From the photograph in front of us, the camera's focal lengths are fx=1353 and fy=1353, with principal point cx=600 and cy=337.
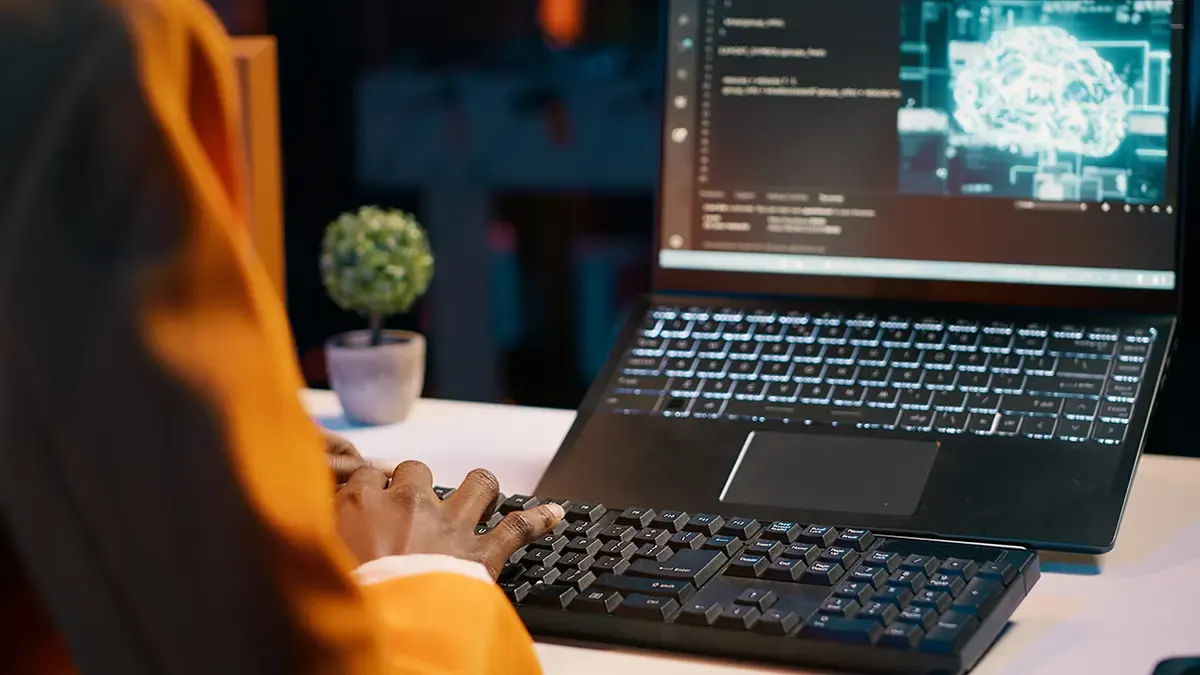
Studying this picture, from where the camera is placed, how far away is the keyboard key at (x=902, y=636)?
630 millimetres

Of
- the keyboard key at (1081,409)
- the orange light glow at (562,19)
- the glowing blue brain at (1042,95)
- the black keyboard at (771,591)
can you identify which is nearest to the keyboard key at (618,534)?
the black keyboard at (771,591)

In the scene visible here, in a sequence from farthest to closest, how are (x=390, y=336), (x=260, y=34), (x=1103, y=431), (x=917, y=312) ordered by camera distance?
(x=260, y=34)
(x=390, y=336)
(x=917, y=312)
(x=1103, y=431)

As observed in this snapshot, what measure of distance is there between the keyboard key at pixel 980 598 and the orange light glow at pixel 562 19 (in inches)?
29.2

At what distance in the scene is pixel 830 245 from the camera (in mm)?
1088

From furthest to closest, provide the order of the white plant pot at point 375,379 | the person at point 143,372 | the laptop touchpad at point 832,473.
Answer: the white plant pot at point 375,379 → the laptop touchpad at point 832,473 → the person at point 143,372

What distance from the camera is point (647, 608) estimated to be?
0.68m

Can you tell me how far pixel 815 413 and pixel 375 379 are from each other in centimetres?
39

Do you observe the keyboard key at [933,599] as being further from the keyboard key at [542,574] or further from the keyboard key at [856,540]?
the keyboard key at [542,574]

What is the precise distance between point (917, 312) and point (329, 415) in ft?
1.73

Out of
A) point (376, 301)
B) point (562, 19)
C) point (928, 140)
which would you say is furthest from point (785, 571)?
point (562, 19)

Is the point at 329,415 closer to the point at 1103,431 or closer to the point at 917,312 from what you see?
the point at 917,312

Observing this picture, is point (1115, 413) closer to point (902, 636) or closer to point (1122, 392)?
point (1122, 392)

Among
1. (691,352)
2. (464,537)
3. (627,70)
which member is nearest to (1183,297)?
(691,352)

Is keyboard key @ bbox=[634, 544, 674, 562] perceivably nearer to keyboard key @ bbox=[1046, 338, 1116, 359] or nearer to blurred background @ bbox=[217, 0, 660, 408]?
keyboard key @ bbox=[1046, 338, 1116, 359]
